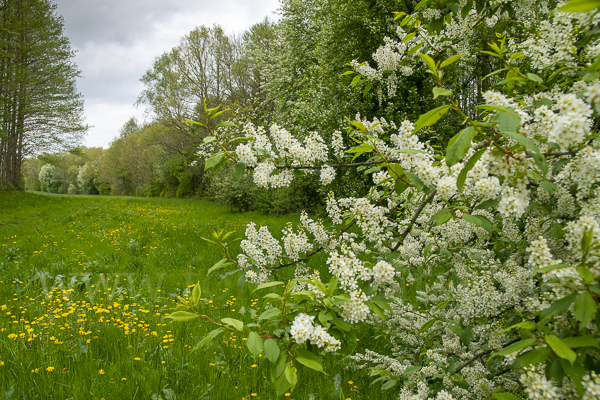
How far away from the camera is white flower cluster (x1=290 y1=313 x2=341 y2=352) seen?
4.01ft

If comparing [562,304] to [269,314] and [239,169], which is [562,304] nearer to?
[269,314]

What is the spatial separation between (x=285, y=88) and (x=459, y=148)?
1287 centimetres

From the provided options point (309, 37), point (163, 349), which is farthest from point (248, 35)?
point (163, 349)

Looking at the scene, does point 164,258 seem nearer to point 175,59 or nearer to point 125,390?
point 125,390

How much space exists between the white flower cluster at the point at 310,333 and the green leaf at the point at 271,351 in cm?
8

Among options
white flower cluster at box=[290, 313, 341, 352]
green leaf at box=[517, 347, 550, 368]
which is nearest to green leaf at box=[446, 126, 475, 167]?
green leaf at box=[517, 347, 550, 368]

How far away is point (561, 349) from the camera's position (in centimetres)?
91

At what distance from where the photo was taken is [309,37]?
12.8 meters

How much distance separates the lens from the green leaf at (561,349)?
87 cm

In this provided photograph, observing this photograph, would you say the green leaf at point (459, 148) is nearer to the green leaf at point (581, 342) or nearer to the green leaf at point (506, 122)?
the green leaf at point (506, 122)

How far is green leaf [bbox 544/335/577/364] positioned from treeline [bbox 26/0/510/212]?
4.69 ft

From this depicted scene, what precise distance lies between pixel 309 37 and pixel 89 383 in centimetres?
1298

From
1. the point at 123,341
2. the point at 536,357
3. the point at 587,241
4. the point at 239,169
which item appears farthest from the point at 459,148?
the point at 123,341

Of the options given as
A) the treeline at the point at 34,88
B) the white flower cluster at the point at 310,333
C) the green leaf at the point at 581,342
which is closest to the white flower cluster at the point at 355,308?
the white flower cluster at the point at 310,333
